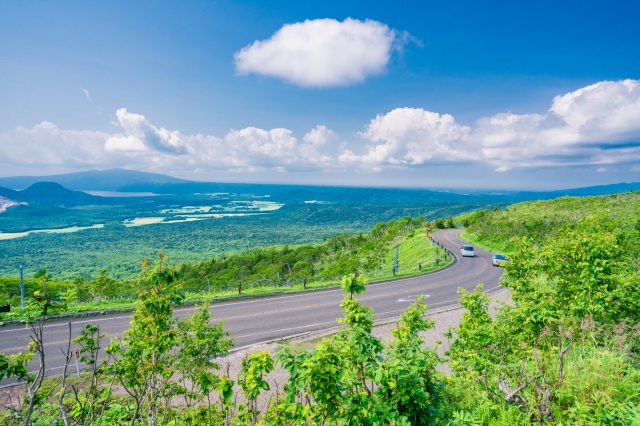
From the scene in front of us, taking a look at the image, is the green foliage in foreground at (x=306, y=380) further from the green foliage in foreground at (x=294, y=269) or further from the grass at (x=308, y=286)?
the green foliage in foreground at (x=294, y=269)

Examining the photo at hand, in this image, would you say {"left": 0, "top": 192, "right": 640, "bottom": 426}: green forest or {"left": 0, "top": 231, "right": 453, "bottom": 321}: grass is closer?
{"left": 0, "top": 192, "right": 640, "bottom": 426}: green forest

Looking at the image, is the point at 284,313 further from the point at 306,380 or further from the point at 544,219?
the point at 544,219

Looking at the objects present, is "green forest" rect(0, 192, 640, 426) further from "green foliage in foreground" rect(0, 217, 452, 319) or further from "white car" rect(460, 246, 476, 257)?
"white car" rect(460, 246, 476, 257)

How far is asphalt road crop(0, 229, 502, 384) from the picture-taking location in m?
13.8

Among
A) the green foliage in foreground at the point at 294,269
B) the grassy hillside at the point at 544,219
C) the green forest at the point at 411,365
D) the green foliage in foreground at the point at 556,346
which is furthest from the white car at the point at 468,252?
the green foliage in foreground at the point at 556,346

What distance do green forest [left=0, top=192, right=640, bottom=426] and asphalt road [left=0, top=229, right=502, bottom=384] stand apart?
7.84 m

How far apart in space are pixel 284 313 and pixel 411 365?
1423 centimetres

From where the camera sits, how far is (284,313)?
→ 17.4m

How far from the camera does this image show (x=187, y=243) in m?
150

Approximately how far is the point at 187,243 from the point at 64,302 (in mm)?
160256

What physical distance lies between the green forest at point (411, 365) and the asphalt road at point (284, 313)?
25.7 ft

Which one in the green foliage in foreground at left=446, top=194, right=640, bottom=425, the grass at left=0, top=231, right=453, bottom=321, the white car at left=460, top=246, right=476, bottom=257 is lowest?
the grass at left=0, top=231, right=453, bottom=321

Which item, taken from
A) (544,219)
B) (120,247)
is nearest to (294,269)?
(544,219)

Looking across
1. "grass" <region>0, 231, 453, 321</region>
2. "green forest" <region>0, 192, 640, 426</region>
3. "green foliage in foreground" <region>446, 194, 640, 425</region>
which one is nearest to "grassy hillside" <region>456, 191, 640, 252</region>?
"grass" <region>0, 231, 453, 321</region>
